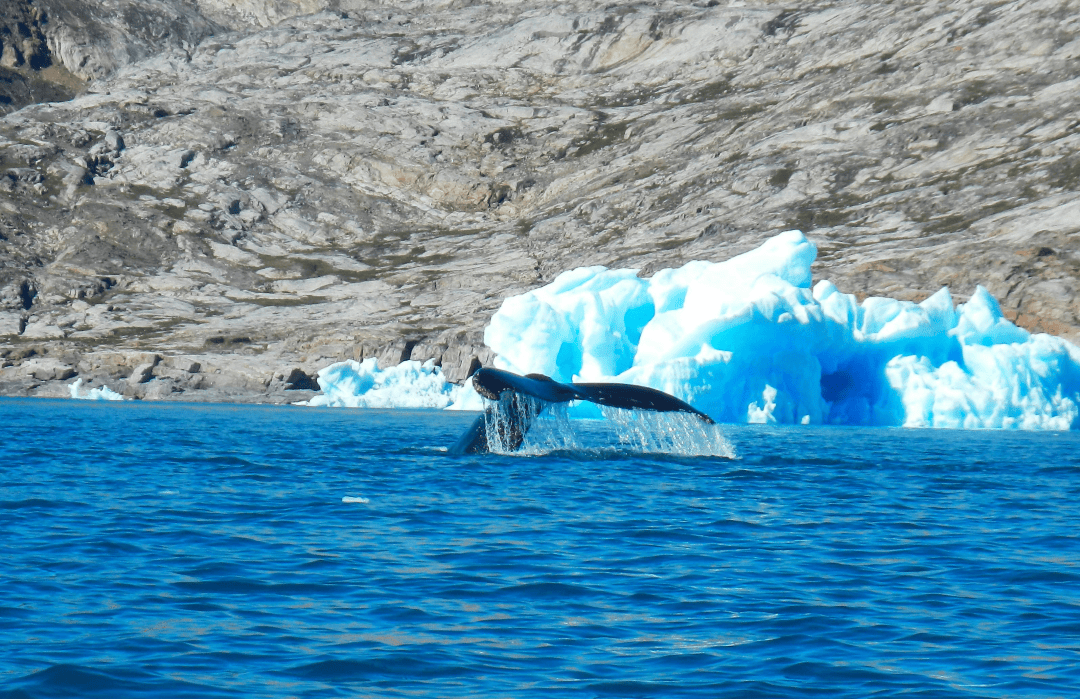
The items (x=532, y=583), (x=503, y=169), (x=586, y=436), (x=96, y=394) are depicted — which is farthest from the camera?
(x=503, y=169)

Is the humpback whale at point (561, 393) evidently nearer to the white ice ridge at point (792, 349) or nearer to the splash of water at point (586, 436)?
the splash of water at point (586, 436)

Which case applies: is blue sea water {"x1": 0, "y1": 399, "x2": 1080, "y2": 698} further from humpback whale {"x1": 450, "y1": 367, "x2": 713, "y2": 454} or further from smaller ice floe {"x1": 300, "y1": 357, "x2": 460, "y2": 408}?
smaller ice floe {"x1": 300, "y1": 357, "x2": 460, "y2": 408}

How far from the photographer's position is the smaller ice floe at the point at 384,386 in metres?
73.8

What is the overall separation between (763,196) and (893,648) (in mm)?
104115

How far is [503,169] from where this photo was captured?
14162 centimetres

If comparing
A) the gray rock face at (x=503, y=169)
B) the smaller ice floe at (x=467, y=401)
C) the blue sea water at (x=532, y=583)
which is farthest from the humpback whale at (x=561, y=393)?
the gray rock face at (x=503, y=169)

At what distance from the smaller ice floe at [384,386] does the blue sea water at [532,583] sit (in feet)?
160

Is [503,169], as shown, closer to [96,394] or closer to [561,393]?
[96,394]

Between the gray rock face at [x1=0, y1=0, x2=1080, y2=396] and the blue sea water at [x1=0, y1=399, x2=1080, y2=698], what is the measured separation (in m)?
50.8

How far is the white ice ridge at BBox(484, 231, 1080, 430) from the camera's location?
49500 millimetres

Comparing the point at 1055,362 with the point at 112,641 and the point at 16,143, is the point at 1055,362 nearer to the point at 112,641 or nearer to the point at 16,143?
the point at 112,641

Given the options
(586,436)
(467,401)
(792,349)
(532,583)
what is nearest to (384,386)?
(467,401)

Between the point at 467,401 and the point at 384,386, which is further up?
the point at 384,386

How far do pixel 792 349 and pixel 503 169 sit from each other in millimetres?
95168
